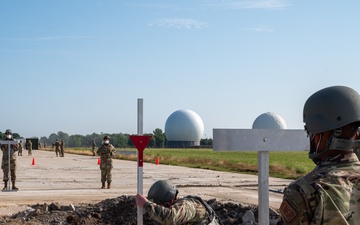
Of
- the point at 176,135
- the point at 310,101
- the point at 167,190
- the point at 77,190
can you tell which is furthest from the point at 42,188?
the point at 176,135

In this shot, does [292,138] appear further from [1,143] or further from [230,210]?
[1,143]

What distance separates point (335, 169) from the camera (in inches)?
111

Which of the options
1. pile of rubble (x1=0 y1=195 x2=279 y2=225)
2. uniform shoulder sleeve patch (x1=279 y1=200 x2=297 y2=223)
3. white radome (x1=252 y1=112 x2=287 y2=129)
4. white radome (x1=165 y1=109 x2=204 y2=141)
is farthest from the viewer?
white radome (x1=165 y1=109 x2=204 y2=141)

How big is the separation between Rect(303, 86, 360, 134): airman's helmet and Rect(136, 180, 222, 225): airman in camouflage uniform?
9.85 ft

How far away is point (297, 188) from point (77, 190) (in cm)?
1895

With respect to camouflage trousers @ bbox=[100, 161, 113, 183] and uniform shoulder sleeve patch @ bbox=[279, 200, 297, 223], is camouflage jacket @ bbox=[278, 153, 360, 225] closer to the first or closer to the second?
uniform shoulder sleeve patch @ bbox=[279, 200, 297, 223]

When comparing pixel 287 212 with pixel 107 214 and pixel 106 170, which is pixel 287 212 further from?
pixel 106 170

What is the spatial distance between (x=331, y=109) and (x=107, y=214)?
32.9 ft

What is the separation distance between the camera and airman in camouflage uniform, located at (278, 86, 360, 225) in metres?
Answer: 2.71

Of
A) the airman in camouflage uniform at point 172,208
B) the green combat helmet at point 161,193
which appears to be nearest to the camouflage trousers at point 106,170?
the airman in camouflage uniform at point 172,208

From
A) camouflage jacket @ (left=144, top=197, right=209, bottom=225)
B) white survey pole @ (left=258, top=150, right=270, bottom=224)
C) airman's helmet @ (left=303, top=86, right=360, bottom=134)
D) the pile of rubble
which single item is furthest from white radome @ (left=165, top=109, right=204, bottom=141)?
airman's helmet @ (left=303, top=86, right=360, bottom=134)

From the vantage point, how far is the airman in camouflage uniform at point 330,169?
2.71 m

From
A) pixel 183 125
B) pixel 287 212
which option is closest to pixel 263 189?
pixel 287 212

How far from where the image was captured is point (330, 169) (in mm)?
2826
